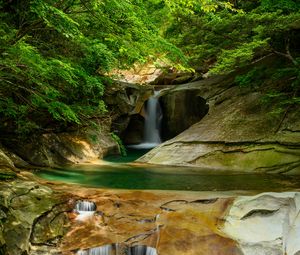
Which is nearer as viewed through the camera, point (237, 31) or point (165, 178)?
point (165, 178)

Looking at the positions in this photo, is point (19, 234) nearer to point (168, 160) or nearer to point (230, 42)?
point (168, 160)

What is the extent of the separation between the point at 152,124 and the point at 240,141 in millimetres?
8857

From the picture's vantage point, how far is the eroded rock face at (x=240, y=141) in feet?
37.8

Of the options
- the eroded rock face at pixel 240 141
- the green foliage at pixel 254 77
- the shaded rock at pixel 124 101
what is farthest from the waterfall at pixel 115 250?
the shaded rock at pixel 124 101

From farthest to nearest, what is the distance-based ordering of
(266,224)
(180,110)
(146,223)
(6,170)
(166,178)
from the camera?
(180,110) → (166,178) → (6,170) → (146,223) → (266,224)

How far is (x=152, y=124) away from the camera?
2080cm

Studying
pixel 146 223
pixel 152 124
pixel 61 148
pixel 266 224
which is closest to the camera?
pixel 266 224

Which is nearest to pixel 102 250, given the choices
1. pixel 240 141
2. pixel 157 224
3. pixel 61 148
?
pixel 157 224

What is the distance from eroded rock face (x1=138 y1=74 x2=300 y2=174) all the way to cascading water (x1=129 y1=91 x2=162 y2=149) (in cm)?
525

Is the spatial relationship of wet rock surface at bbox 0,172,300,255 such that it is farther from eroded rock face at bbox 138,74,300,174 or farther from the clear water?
eroded rock face at bbox 138,74,300,174

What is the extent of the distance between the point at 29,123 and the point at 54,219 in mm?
5787

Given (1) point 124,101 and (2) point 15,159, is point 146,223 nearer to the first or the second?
(2) point 15,159

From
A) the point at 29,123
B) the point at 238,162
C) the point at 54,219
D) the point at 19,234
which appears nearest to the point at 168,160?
the point at 238,162

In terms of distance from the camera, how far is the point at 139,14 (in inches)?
269
